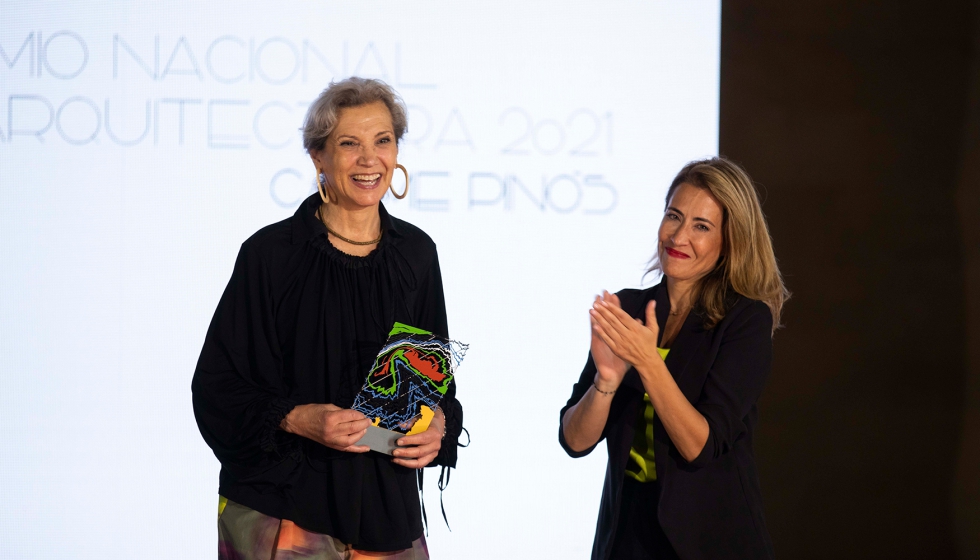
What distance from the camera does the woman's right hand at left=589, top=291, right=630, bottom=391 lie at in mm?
1602

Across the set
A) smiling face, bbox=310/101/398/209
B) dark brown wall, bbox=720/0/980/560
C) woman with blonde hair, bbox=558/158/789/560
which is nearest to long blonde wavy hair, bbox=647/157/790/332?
woman with blonde hair, bbox=558/158/789/560

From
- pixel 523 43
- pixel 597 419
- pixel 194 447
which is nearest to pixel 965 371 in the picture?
pixel 523 43

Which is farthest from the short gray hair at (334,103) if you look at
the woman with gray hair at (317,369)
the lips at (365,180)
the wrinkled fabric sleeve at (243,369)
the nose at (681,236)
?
the nose at (681,236)

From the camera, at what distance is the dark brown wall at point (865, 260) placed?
3.53 meters

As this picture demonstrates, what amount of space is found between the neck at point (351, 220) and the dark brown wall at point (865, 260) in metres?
2.16

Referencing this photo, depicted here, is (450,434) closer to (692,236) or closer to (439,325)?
(439,325)

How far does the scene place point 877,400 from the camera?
361 cm

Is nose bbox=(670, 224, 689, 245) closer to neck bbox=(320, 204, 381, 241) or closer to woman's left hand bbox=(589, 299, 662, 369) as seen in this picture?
woman's left hand bbox=(589, 299, 662, 369)

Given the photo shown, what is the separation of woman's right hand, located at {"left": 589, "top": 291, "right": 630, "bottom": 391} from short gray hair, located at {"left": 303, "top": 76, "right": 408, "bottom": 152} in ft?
2.06

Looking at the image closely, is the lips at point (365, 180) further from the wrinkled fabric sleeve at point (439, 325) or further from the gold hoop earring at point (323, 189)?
the wrinkled fabric sleeve at point (439, 325)

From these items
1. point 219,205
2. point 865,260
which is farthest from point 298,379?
point 865,260

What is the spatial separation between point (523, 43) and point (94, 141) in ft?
5.42

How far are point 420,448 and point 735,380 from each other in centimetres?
61

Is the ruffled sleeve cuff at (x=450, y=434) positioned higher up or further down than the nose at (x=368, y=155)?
further down
